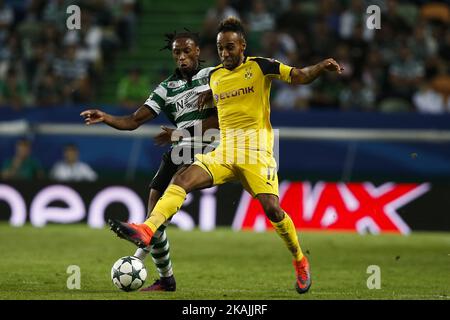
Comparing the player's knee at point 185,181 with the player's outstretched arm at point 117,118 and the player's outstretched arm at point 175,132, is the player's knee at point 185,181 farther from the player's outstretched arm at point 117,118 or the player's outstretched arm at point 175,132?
the player's outstretched arm at point 117,118

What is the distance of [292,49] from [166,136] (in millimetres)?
10282

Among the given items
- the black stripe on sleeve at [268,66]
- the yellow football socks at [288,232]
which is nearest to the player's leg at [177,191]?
the yellow football socks at [288,232]

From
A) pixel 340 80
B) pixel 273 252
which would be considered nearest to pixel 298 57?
pixel 340 80

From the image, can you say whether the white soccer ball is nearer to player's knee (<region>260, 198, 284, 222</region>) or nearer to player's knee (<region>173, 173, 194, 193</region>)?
player's knee (<region>173, 173, 194, 193</region>)

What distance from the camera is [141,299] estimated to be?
8391mm

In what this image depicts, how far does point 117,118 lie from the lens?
9102mm

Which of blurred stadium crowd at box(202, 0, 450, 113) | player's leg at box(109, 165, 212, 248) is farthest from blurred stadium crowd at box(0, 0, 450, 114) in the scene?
player's leg at box(109, 165, 212, 248)

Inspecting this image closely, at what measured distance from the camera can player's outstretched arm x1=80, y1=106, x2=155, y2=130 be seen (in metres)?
8.91

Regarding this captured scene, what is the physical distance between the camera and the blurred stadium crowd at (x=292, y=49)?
1853 centimetres

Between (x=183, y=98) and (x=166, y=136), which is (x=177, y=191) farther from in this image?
(x=183, y=98)

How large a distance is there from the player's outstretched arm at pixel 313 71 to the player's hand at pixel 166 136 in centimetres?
122

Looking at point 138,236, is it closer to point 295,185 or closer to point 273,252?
point 273,252

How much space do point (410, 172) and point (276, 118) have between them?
8.00ft

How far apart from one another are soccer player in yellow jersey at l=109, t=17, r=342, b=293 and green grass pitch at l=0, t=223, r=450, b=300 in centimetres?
69
